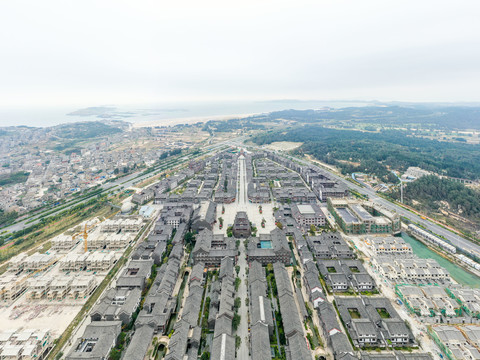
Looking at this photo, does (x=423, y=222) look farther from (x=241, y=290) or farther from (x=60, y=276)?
(x=60, y=276)

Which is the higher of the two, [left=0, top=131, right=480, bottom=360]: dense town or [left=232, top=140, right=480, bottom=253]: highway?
[left=232, top=140, right=480, bottom=253]: highway

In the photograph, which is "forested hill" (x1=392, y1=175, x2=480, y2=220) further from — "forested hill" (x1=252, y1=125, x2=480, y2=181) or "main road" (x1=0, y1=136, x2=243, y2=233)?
"main road" (x1=0, y1=136, x2=243, y2=233)

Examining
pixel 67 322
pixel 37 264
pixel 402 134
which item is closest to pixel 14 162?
pixel 37 264

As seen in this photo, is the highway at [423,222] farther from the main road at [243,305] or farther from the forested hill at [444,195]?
the main road at [243,305]

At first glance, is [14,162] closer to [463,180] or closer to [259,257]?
[259,257]

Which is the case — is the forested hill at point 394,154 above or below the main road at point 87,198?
above

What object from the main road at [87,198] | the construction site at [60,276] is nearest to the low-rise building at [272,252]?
the construction site at [60,276]

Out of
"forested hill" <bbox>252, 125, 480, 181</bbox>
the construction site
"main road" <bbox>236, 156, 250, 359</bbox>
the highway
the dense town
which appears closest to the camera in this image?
the dense town

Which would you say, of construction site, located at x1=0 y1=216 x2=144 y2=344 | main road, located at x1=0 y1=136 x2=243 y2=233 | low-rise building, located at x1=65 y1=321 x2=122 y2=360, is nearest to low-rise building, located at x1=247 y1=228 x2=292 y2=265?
low-rise building, located at x1=65 y1=321 x2=122 y2=360
